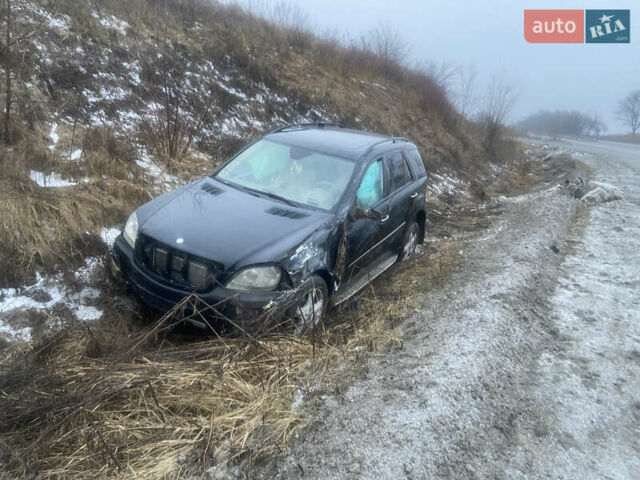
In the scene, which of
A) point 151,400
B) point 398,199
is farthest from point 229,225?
point 398,199

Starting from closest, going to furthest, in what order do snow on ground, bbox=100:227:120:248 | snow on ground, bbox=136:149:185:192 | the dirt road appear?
the dirt road, snow on ground, bbox=100:227:120:248, snow on ground, bbox=136:149:185:192

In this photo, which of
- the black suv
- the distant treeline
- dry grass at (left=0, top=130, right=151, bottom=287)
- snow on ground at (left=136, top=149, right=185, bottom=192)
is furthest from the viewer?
the distant treeline

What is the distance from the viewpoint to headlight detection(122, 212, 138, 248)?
4.41 metres

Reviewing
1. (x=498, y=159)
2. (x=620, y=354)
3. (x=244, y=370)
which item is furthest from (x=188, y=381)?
(x=498, y=159)

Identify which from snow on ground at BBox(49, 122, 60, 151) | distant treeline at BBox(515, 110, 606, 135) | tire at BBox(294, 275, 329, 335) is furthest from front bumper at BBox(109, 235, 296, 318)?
distant treeline at BBox(515, 110, 606, 135)

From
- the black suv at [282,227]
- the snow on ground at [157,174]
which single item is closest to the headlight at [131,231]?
the black suv at [282,227]

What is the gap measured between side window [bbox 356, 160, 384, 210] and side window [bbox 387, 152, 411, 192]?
0.88 feet

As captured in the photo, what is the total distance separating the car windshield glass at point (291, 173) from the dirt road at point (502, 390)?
4.84 feet

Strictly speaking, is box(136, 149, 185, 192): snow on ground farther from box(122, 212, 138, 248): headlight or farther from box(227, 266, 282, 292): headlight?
box(227, 266, 282, 292): headlight

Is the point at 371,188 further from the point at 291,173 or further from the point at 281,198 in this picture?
the point at 281,198

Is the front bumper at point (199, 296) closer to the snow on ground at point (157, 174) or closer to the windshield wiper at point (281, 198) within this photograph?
the windshield wiper at point (281, 198)

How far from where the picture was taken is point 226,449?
2895mm

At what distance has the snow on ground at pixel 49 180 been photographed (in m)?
5.70

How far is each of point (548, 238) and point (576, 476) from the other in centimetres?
537
